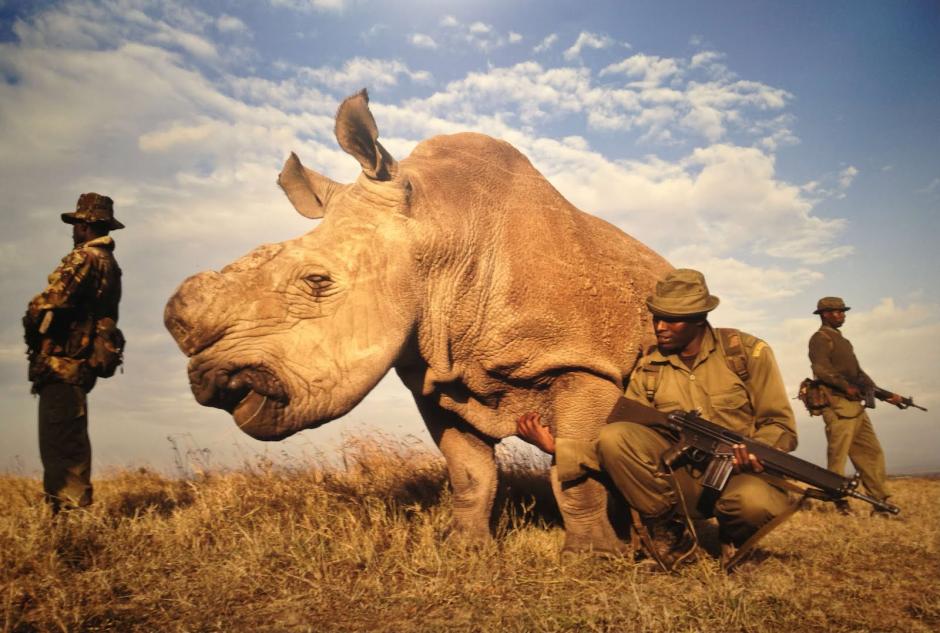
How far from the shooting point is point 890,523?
6594 mm

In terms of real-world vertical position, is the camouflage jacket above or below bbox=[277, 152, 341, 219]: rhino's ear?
below

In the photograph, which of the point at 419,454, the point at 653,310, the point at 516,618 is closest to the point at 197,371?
the point at 516,618

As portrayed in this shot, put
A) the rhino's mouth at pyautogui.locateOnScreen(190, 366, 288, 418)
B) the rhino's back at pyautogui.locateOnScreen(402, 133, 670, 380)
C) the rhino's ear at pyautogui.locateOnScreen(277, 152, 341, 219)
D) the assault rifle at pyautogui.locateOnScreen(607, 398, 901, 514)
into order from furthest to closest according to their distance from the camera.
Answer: the rhino's ear at pyautogui.locateOnScreen(277, 152, 341, 219)
the rhino's back at pyautogui.locateOnScreen(402, 133, 670, 380)
the assault rifle at pyautogui.locateOnScreen(607, 398, 901, 514)
the rhino's mouth at pyautogui.locateOnScreen(190, 366, 288, 418)

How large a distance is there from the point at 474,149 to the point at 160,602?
3.64 metres

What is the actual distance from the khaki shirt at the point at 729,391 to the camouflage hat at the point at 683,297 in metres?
0.32

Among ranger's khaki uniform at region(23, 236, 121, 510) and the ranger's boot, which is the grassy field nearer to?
the ranger's boot

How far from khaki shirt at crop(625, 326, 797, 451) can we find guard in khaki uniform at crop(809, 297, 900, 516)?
5494 millimetres

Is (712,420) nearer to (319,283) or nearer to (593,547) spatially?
(593,547)

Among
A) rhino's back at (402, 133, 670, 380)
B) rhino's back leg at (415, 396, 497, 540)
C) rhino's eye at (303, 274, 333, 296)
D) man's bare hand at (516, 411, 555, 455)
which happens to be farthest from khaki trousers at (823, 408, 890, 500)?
rhino's eye at (303, 274, 333, 296)

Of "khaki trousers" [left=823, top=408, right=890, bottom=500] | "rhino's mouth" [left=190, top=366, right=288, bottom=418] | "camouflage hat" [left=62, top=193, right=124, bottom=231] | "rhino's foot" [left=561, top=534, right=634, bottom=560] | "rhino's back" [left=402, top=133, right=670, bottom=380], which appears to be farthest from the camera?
"khaki trousers" [left=823, top=408, right=890, bottom=500]

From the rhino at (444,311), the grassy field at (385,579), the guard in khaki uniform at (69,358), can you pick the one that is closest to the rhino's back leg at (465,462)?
the rhino at (444,311)

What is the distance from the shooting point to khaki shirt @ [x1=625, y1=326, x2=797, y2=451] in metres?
4.19

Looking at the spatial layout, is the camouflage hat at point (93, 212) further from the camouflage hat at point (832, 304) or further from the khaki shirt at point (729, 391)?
the camouflage hat at point (832, 304)

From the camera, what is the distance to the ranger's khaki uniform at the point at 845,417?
8.76 metres
